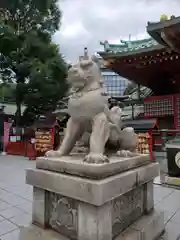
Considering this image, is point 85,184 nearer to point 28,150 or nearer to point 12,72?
point 28,150

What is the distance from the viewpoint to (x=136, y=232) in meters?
1.74

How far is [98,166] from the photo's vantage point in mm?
1507

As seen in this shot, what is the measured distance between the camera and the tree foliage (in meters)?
10.5

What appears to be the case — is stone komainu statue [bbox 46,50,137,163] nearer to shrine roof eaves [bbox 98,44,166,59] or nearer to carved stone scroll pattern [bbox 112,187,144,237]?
carved stone scroll pattern [bbox 112,187,144,237]

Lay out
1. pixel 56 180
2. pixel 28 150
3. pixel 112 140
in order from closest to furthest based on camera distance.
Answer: pixel 56 180, pixel 112 140, pixel 28 150

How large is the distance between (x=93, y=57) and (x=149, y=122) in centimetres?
532

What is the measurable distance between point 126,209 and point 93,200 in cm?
55

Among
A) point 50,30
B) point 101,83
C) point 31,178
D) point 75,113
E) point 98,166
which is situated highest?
point 50,30

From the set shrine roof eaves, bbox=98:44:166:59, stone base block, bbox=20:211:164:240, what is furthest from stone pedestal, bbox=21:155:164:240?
shrine roof eaves, bbox=98:44:166:59

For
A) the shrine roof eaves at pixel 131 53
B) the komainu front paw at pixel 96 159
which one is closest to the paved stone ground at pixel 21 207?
the komainu front paw at pixel 96 159

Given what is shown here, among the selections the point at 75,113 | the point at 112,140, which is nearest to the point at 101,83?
the point at 75,113

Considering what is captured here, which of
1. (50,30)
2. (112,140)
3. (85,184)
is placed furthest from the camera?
(50,30)

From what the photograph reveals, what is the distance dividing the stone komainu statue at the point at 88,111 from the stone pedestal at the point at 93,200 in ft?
0.56

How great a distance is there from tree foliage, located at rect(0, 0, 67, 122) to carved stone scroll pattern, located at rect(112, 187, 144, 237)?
9.23 meters
